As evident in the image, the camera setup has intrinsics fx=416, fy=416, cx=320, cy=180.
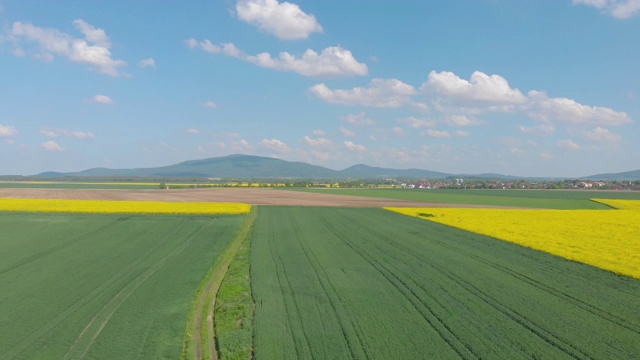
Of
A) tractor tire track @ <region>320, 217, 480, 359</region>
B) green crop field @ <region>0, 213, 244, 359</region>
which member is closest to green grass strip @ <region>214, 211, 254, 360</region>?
green crop field @ <region>0, 213, 244, 359</region>

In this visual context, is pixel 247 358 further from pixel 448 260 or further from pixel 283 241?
pixel 283 241

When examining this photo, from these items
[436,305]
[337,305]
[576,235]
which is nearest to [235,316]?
[337,305]

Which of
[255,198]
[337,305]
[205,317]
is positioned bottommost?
[205,317]

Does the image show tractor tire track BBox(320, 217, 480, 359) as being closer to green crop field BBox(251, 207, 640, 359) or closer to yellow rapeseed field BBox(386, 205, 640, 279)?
green crop field BBox(251, 207, 640, 359)

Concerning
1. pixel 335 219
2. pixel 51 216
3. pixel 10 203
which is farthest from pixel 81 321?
pixel 10 203

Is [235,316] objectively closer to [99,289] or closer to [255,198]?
[99,289]

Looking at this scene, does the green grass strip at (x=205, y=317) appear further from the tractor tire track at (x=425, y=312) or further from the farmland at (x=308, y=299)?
the tractor tire track at (x=425, y=312)
